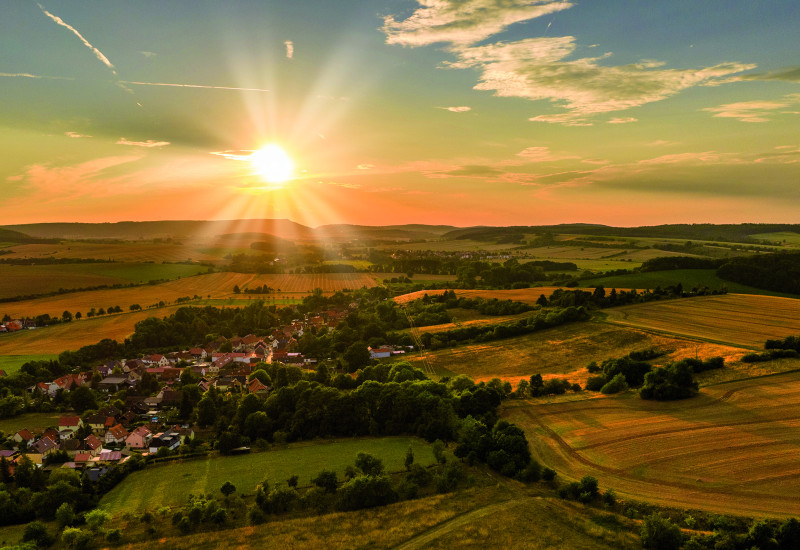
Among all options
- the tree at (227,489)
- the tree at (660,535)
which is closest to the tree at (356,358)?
the tree at (227,489)

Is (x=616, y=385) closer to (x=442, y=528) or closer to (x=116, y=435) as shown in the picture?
(x=442, y=528)

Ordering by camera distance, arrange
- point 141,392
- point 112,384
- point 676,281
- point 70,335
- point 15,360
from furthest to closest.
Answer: point 676,281 → point 70,335 → point 15,360 → point 112,384 → point 141,392

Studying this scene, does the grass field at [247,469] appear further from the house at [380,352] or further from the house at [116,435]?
the house at [380,352]

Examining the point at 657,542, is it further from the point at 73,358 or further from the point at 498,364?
the point at 73,358

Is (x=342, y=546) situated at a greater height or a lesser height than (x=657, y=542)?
lesser

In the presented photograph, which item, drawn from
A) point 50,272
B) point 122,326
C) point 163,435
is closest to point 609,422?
point 163,435

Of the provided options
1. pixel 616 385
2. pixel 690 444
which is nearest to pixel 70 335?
pixel 616 385
